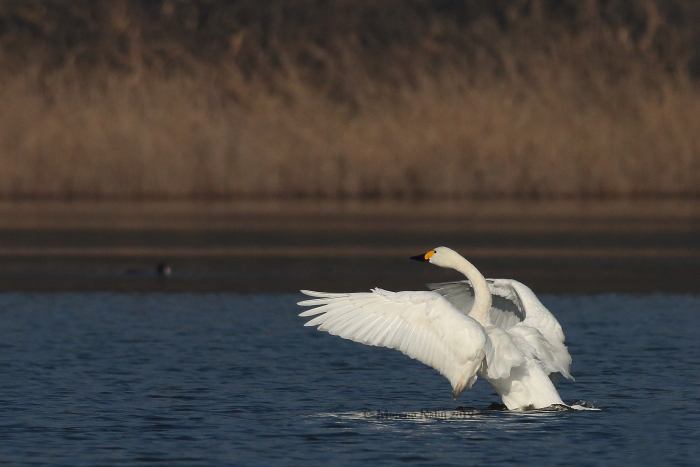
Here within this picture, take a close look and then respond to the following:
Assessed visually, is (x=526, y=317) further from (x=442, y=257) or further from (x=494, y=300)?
(x=494, y=300)

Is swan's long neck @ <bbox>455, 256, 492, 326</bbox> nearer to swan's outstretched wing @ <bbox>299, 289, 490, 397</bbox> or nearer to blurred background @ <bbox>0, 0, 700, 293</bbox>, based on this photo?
Result: swan's outstretched wing @ <bbox>299, 289, 490, 397</bbox>

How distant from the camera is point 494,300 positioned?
9820 millimetres

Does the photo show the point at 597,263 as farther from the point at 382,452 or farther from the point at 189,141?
the point at 382,452

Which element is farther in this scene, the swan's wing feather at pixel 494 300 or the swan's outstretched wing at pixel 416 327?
the swan's wing feather at pixel 494 300

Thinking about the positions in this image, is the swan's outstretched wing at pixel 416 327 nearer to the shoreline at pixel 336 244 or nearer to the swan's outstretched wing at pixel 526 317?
the swan's outstretched wing at pixel 526 317

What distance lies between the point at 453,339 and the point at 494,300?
1722 mm

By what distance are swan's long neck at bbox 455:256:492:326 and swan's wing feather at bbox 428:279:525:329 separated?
22.5 inches

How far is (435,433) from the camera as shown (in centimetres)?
773

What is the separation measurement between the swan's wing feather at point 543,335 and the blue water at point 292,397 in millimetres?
337

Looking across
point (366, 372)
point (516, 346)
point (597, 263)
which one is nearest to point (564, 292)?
point (597, 263)

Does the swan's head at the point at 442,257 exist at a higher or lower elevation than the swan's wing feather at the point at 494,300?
higher

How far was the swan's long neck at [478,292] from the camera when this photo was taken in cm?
877

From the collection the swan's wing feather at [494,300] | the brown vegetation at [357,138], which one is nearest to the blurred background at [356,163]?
the brown vegetation at [357,138]

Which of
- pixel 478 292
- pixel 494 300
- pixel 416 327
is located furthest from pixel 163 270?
pixel 416 327
